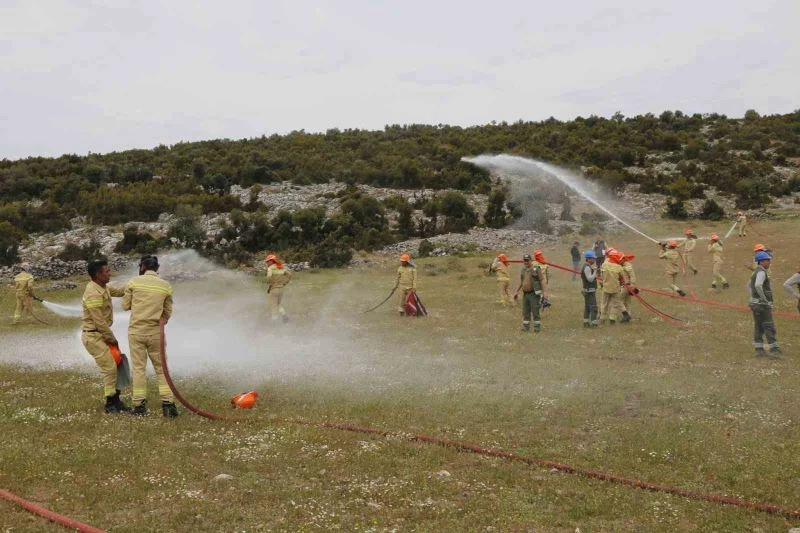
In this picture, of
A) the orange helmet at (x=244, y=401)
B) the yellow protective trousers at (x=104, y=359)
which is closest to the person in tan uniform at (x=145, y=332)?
the yellow protective trousers at (x=104, y=359)

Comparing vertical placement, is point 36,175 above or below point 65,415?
above

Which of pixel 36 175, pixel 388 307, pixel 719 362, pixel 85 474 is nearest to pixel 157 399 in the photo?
pixel 85 474

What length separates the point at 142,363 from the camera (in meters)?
11.0

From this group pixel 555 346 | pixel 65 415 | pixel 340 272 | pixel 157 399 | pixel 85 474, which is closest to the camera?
pixel 85 474

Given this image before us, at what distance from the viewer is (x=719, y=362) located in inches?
→ 589

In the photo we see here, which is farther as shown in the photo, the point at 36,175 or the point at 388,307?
the point at 36,175

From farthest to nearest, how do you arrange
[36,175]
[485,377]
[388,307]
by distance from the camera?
1. [36,175]
2. [388,307]
3. [485,377]

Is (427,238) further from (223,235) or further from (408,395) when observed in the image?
(408,395)

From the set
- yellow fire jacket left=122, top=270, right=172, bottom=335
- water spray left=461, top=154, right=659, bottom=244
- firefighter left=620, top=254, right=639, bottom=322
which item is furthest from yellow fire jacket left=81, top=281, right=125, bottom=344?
water spray left=461, top=154, right=659, bottom=244

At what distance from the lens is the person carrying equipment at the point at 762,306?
14.9 m

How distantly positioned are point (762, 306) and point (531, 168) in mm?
53438

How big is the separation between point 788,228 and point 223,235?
3524 centimetres

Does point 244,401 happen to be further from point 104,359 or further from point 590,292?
point 590,292

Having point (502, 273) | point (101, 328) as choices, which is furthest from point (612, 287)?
point (101, 328)
